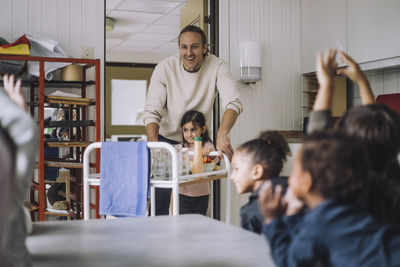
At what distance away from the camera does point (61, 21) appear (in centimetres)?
350

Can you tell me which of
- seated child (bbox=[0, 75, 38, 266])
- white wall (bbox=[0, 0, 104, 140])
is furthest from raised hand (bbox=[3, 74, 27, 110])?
white wall (bbox=[0, 0, 104, 140])

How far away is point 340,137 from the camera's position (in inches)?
24.5

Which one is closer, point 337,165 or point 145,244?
point 337,165

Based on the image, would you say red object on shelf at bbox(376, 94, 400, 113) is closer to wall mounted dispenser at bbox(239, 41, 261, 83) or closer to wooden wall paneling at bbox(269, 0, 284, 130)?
wooden wall paneling at bbox(269, 0, 284, 130)

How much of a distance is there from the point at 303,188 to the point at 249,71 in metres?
3.25

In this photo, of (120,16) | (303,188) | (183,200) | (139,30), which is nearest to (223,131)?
(183,200)

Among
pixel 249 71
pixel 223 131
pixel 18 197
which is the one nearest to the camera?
pixel 18 197

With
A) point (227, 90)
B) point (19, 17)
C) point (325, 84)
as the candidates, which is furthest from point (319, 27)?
point (325, 84)

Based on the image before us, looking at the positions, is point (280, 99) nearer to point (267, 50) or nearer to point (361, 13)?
point (267, 50)

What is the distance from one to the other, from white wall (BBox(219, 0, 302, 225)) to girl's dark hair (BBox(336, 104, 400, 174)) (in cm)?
307

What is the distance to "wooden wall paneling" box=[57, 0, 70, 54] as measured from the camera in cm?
349

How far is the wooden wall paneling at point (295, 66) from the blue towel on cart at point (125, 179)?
2525 mm

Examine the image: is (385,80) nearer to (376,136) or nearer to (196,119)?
(196,119)

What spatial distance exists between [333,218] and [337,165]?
0.07 meters
